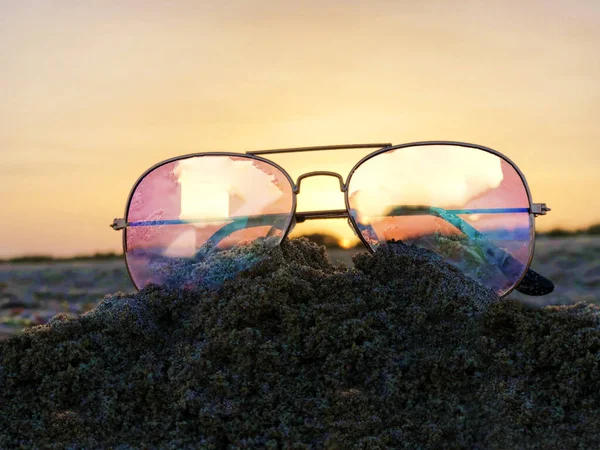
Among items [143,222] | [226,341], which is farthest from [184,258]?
[226,341]

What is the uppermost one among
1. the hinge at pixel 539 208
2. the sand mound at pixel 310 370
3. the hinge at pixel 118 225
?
the hinge at pixel 539 208

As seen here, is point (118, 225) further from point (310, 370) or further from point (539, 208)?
point (539, 208)

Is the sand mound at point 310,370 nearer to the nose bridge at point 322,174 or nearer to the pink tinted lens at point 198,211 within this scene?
the pink tinted lens at point 198,211

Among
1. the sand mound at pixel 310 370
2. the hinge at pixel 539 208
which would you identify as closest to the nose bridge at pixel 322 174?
the sand mound at pixel 310 370

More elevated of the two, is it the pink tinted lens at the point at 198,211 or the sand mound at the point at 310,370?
the pink tinted lens at the point at 198,211

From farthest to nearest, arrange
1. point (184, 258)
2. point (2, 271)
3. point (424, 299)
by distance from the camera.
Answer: point (2, 271) → point (184, 258) → point (424, 299)

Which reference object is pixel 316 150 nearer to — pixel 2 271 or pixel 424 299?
pixel 424 299

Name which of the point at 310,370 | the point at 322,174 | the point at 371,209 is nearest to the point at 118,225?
the point at 322,174
